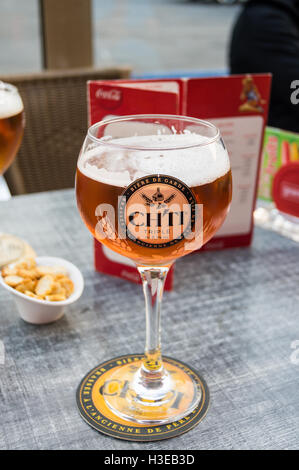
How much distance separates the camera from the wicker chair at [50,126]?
5.99ft

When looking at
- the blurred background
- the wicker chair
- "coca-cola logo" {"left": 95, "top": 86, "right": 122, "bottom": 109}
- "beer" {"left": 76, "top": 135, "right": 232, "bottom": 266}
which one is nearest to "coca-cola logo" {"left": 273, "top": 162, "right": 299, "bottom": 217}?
"coca-cola logo" {"left": 95, "top": 86, "right": 122, "bottom": 109}

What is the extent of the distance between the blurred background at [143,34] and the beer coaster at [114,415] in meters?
2.17

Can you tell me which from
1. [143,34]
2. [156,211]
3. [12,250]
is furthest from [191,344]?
[143,34]

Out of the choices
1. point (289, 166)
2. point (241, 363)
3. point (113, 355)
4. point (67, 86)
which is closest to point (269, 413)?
point (241, 363)

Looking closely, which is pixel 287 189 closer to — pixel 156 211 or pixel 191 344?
pixel 191 344

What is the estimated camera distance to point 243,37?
2.49 m

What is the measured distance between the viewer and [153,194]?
0.54 meters

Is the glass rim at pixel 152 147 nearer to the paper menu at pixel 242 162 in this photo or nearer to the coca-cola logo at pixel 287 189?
the paper menu at pixel 242 162

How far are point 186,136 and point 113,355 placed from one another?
0.30 meters

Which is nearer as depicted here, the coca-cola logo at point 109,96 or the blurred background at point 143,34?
the coca-cola logo at point 109,96

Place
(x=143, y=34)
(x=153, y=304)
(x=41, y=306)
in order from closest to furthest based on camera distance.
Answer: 1. (x=153, y=304)
2. (x=41, y=306)
3. (x=143, y=34)

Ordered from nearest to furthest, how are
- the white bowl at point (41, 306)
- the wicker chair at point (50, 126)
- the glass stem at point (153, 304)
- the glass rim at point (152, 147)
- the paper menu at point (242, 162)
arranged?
the glass rim at point (152, 147) → the glass stem at point (153, 304) → the white bowl at point (41, 306) → the paper menu at point (242, 162) → the wicker chair at point (50, 126)

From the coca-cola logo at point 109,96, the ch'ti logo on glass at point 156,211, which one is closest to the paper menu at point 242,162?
the coca-cola logo at point 109,96

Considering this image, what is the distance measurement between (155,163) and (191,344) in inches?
12.3
